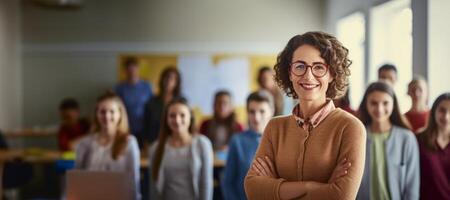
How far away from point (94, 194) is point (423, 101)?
3.80ft

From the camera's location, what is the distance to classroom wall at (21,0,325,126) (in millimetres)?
4621

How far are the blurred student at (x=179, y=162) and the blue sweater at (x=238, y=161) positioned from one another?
15 centimetres

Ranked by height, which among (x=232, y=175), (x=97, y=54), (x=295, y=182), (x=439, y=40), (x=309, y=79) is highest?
(x=97, y=54)

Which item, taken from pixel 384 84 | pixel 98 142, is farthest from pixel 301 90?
pixel 98 142

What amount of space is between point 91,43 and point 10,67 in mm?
633

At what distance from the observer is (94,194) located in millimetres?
2180

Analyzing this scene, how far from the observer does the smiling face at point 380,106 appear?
1.75 meters

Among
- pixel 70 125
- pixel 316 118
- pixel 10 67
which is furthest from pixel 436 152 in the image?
pixel 10 67

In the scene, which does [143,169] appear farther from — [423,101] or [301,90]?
[301,90]

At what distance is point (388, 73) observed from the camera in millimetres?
1898

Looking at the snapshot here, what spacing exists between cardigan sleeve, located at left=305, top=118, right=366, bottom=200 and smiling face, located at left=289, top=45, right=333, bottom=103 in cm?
10

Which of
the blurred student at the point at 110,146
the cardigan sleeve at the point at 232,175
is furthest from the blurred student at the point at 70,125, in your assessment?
the cardigan sleeve at the point at 232,175

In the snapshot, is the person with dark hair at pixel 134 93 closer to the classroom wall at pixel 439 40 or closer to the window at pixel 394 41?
the window at pixel 394 41

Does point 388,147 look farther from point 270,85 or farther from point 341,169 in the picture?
point 270,85
